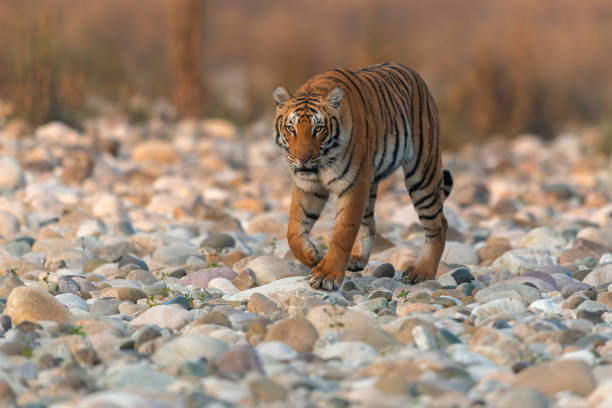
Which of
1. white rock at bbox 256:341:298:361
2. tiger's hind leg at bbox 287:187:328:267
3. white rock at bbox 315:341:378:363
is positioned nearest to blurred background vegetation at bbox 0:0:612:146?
tiger's hind leg at bbox 287:187:328:267

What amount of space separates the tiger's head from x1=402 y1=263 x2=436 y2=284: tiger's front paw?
41.9 inches

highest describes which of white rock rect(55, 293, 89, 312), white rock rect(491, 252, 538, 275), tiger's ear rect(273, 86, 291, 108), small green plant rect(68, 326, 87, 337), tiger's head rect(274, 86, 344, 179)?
tiger's ear rect(273, 86, 291, 108)

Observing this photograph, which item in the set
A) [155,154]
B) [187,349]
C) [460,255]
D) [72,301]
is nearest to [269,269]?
[72,301]

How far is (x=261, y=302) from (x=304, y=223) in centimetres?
93

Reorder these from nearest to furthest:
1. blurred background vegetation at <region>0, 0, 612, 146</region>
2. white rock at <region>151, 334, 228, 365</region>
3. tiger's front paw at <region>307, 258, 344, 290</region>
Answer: white rock at <region>151, 334, 228, 365</region>
tiger's front paw at <region>307, 258, 344, 290</region>
blurred background vegetation at <region>0, 0, 612, 146</region>

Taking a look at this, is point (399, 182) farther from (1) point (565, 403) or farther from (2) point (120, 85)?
(1) point (565, 403)

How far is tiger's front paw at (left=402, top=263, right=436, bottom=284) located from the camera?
237 inches

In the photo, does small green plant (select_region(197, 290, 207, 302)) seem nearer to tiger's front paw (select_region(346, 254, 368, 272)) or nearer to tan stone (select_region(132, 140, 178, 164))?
tiger's front paw (select_region(346, 254, 368, 272))

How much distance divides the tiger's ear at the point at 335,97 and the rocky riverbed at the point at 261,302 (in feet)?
3.64

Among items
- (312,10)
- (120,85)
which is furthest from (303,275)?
(312,10)

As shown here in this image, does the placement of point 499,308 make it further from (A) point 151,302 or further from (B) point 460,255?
(B) point 460,255

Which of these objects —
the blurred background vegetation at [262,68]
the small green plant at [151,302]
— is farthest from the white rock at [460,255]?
the blurred background vegetation at [262,68]

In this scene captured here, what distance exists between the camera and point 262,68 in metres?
20.5

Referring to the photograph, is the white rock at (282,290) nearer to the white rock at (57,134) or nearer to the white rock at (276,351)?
the white rock at (276,351)
